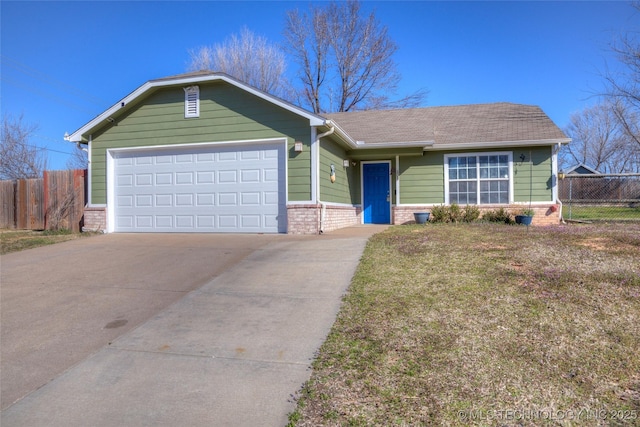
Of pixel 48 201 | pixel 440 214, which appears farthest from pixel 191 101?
pixel 440 214

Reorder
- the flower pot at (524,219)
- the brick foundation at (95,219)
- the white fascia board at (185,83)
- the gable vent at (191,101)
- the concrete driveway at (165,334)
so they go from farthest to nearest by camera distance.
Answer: the flower pot at (524,219), the brick foundation at (95,219), the gable vent at (191,101), the white fascia board at (185,83), the concrete driveway at (165,334)

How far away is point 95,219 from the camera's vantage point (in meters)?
11.7

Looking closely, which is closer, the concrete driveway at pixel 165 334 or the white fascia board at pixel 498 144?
the concrete driveway at pixel 165 334

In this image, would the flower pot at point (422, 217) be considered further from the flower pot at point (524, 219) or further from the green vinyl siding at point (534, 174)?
the green vinyl siding at point (534, 174)

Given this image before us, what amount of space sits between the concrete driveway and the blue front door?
6.65 m

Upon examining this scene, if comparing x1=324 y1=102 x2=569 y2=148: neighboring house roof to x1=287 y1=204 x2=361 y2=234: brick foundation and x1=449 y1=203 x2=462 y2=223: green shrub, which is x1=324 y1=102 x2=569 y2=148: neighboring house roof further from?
x1=287 y1=204 x2=361 y2=234: brick foundation

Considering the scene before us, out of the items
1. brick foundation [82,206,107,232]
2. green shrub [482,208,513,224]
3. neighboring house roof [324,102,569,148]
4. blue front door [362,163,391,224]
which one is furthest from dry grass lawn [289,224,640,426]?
brick foundation [82,206,107,232]

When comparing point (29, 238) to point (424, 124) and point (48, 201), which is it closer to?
point (48, 201)

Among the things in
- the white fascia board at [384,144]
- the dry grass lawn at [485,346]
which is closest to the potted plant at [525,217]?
the white fascia board at [384,144]

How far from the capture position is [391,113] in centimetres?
1688

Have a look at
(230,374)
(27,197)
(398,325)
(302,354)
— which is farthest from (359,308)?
(27,197)

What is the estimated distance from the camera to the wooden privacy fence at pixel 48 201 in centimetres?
1213

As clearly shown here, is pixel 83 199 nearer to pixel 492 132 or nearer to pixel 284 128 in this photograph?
pixel 284 128

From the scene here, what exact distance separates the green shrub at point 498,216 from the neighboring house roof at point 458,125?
2.20 meters
